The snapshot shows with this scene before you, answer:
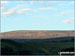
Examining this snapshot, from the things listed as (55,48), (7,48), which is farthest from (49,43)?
(7,48)

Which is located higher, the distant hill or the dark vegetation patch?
the distant hill

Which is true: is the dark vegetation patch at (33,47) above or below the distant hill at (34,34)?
below

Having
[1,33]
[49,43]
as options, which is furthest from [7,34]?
[49,43]

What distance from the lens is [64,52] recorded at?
6219mm

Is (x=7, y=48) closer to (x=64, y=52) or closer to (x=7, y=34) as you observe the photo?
(x=7, y=34)

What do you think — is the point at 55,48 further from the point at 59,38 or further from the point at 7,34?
the point at 7,34

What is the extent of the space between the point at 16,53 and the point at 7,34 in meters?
0.50

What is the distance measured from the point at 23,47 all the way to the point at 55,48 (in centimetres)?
78

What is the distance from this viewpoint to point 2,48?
6.34 metres

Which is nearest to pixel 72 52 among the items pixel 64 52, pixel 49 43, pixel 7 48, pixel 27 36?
pixel 64 52

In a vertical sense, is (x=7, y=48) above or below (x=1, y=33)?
below

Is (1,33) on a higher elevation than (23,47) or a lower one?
higher

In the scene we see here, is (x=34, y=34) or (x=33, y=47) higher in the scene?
(x=34, y=34)

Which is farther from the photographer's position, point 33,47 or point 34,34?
point 33,47
